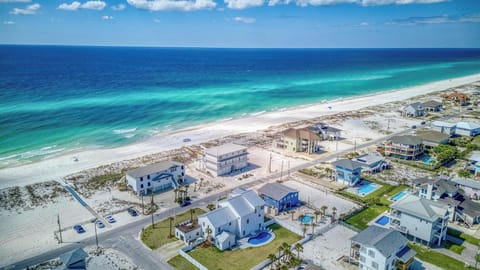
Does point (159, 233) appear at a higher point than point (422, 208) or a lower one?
lower

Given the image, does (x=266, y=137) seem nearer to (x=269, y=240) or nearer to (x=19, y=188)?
(x=269, y=240)

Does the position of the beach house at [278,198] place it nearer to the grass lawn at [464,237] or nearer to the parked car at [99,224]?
the grass lawn at [464,237]

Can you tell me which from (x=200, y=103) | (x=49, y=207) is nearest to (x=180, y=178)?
(x=49, y=207)

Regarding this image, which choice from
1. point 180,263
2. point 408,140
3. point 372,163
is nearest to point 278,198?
point 180,263

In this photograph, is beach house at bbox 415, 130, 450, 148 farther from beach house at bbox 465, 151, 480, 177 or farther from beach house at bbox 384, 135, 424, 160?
beach house at bbox 465, 151, 480, 177

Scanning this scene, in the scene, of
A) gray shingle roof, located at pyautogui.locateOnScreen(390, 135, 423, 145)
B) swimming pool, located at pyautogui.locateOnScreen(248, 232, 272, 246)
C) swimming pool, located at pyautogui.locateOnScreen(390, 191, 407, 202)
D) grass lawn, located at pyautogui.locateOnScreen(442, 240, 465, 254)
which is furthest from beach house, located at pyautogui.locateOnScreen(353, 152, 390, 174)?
swimming pool, located at pyautogui.locateOnScreen(248, 232, 272, 246)

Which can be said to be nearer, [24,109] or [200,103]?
[24,109]

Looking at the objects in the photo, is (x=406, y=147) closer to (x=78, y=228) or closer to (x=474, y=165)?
(x=474, y=165)
